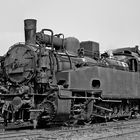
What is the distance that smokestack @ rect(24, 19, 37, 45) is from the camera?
37.1ft

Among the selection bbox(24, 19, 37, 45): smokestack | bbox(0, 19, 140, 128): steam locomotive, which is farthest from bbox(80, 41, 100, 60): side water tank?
bbox(24, 19, 37, 45): smokestack

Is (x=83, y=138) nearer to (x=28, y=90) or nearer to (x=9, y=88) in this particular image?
(x=28, y=90)

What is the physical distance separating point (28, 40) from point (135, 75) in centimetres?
572

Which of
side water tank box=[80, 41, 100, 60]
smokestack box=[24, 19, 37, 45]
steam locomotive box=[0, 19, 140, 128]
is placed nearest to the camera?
steam locomotive box=[0, 19, 140, 128]

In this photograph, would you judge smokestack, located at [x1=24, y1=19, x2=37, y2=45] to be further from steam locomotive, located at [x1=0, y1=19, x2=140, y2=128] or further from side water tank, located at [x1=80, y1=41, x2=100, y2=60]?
side water tank, located at [x1=80, y1=41, x2=100, y2=60]

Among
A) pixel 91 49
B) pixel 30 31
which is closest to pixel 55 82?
pixel 30 31

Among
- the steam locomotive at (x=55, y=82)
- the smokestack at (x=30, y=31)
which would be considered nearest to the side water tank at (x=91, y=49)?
the steam locomotive at (x=55, y=82)

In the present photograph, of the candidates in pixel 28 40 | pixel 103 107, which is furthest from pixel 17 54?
pixel 103 107

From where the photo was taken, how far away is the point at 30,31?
11.3 metres

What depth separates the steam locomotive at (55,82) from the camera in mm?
10219

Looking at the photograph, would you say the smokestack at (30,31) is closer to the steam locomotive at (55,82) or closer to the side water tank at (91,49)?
the steam locomotive at (55,82)

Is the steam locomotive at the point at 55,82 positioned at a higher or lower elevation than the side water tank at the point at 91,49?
lower

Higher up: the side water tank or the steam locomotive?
the side water tank

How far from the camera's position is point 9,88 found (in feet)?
37.4
